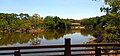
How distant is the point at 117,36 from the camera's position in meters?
17.4

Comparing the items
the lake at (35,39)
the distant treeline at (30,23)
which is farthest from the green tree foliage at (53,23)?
the lake at (35,39)

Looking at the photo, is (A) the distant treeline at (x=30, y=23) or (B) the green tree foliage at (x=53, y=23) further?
(B) the green tree foliage at (x=53, y=23)

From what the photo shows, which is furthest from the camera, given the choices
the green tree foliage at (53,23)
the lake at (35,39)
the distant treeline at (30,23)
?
the green tree foliage at (53,23)

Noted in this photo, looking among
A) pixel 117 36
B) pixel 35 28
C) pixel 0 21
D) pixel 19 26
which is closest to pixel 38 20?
pixel 35 28

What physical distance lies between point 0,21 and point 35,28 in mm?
43927

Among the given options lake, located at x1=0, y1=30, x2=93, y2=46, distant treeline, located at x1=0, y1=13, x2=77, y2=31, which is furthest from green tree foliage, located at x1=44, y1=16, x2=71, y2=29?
lake, located at x1=0, y1=30, x2=93, y2=46

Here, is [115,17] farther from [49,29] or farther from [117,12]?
[49,29]

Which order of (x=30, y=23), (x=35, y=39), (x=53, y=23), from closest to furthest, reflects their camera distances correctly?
(x=35, y=39) → (x=30, y=23) → (x=53, y=23)

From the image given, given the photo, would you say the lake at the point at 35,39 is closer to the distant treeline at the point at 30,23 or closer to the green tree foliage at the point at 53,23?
the distant treeline at the point at 30,23

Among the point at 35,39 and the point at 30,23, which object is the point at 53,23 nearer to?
the point at 30,23

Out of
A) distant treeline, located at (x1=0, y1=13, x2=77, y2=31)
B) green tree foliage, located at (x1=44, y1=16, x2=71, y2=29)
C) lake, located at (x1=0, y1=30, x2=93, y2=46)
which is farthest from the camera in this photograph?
green tree foliage, located at (x1=44, y1=16, x2=71, y2=29)

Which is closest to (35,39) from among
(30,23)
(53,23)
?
(30,23)

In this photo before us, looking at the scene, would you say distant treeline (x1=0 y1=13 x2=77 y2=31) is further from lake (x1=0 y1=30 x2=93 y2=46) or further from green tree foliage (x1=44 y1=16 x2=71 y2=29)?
lake (x1=0 y1=30 x2=93 y2=46)

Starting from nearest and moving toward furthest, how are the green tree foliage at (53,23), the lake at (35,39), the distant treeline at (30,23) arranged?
the lake at (35,39), the distant treeline at (30,23), the green tree foliage at (53,23)
